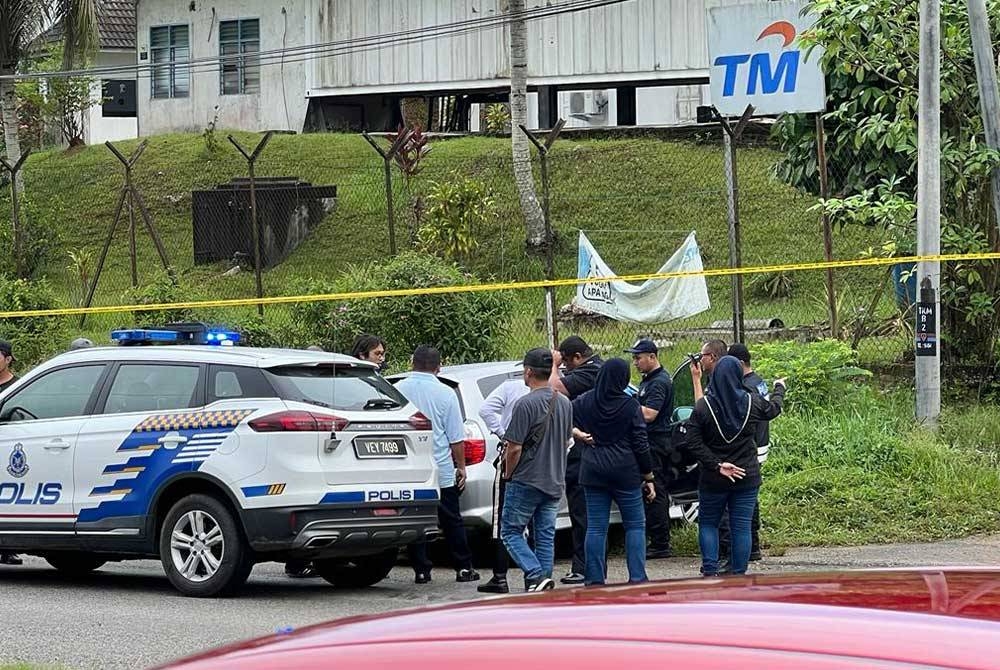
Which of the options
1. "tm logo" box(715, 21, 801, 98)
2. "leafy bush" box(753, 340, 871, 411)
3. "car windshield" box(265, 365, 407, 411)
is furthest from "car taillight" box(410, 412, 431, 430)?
"tm logo" box(715, 21, 801, 98)

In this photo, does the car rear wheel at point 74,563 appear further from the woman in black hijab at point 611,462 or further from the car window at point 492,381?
the woman in black hijab at point 611,462

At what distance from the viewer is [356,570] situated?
11344mm

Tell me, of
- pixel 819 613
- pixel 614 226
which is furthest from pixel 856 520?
pixel 614 226

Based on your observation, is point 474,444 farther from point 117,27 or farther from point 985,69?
point 117,27

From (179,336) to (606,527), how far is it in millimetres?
3734

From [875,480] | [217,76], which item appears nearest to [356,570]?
[875,480]

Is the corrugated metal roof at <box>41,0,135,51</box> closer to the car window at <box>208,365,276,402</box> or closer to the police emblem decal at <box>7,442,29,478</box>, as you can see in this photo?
the police emblem decal at <box>7,442,29,478</box>

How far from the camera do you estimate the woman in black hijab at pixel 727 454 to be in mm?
10016

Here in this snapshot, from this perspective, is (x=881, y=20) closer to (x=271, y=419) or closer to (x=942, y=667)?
(x=271, y=419)

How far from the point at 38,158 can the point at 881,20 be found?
26090 millimetres

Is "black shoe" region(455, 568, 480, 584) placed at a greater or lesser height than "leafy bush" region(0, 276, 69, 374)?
lesser

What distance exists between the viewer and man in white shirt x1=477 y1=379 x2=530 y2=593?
1059cm

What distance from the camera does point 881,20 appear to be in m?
15.4

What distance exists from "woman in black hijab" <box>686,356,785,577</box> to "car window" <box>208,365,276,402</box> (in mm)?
2912
